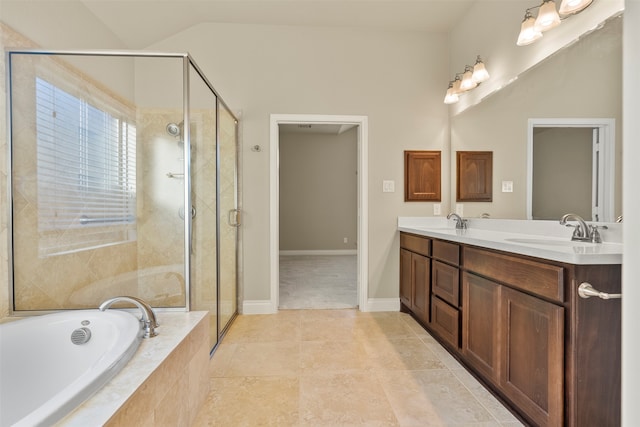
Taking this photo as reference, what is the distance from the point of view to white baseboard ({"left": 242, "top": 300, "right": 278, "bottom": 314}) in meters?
2.78

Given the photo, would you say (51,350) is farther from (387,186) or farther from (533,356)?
(387,186)

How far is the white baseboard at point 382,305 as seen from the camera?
2.87 metres

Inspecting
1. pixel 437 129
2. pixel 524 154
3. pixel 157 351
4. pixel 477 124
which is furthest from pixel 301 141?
pixel 157 351

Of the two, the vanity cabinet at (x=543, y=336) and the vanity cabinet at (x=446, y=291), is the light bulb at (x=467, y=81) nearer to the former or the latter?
the vanity cabinet at (x=446, y=291)

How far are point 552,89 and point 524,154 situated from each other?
1.34 ft

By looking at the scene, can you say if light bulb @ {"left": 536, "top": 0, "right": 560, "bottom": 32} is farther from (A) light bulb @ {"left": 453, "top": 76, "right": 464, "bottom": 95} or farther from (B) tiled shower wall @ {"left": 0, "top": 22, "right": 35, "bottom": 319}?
(B) tiled shower wall @ {"left": 0, "top": 22, "right": 35, "bottom": 319}

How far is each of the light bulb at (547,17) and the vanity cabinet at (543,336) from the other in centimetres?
140

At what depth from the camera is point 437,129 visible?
2.92 metres

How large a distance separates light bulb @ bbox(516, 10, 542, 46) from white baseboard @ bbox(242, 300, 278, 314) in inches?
112

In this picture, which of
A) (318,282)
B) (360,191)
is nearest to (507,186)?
(360,191)

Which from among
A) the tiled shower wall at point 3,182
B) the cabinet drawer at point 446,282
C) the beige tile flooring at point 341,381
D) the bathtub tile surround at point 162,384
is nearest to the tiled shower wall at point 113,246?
the tiled shower wall at point 3,182

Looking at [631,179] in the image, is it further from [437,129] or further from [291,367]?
[437,129]

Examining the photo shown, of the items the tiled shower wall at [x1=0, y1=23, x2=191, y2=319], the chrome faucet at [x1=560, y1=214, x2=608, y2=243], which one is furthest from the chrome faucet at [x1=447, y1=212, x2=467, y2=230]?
the tiled shower wall at [x1=0, y1=23, x2=191, y2=319]

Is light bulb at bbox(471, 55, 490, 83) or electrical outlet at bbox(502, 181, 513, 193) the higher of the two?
light bulb at bbox(471, 55, 490, 83)
